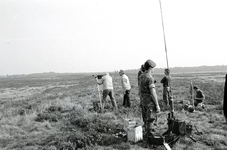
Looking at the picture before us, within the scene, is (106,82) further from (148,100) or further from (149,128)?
(149,128)

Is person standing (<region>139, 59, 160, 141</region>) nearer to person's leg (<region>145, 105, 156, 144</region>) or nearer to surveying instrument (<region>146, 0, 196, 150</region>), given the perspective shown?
person's leg (<region>145, 105, 156, 144</region>)

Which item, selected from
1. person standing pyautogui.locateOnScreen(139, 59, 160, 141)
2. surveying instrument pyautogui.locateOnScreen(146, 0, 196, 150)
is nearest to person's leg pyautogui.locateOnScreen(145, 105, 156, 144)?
person standing pyautogui.locateOnScreen(139, 59, 160, 141)

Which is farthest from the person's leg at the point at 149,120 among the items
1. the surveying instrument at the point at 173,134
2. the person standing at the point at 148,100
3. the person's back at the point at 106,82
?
the person's back at the point at 106,82

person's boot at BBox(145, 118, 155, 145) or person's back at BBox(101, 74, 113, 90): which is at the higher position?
person's back at BBox(101, 74, 113, 90)

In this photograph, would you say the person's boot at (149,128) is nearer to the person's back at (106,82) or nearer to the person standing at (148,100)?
the person standing at (148,100)

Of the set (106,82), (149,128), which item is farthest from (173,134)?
(106,82)

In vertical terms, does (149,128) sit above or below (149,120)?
below

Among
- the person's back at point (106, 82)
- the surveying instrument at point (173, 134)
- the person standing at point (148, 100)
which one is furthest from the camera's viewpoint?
the person's back at point (106, 82)

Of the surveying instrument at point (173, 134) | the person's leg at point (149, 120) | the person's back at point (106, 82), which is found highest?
the person's back at point (106, 82)

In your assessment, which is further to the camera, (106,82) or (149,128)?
(106,82)

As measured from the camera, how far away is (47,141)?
19.4 feet

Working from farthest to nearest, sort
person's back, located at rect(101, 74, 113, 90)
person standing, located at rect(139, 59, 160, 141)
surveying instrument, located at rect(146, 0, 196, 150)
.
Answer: person's back, located at rect(101, 74, 113, 90) → person standing, located at rect(139, 59, 160, 141) → surveying instrument, located at rect(146, 0, 196, 150)

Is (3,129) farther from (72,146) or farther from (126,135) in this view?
(126,135)

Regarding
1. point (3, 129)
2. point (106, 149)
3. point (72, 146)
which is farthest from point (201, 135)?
point (3, 129)
